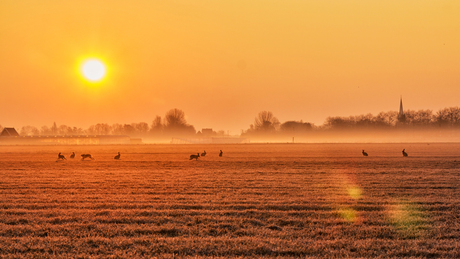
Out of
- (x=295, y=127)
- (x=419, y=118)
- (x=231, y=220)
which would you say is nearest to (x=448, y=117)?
(x=419, y=118)

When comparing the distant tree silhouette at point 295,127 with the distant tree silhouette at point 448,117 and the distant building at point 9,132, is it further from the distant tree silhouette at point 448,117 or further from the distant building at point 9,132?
the distant building at point 9,132

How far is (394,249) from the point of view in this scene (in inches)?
358

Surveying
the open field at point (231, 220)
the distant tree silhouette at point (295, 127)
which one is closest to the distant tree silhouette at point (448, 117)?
the distant tree silhouette at point (295, 127)

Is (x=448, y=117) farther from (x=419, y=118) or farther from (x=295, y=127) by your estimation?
(x=295, y=127)

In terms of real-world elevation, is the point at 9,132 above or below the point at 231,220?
above

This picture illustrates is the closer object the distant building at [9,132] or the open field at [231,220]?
the open field at [231,220]

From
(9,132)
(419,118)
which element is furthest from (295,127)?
(9,132)

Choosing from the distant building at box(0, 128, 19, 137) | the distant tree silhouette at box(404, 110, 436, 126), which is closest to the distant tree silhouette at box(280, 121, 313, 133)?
the distant tree silhouette at box(404, 110, 436, 126)

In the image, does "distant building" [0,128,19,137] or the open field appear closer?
the open field

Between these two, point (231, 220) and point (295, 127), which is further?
point (295, 127)

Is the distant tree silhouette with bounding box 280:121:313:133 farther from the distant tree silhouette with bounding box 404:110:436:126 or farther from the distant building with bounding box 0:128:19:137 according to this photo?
the distant building with bounding box 0:128:19:137

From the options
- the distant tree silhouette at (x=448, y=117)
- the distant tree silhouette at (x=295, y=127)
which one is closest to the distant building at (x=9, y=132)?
the distant tree silhouette at (x=295, y=127)

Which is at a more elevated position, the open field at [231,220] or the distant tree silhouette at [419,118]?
the distant tree silhouette at [419,118]

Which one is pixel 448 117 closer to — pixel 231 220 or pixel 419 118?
pixel 419 118
